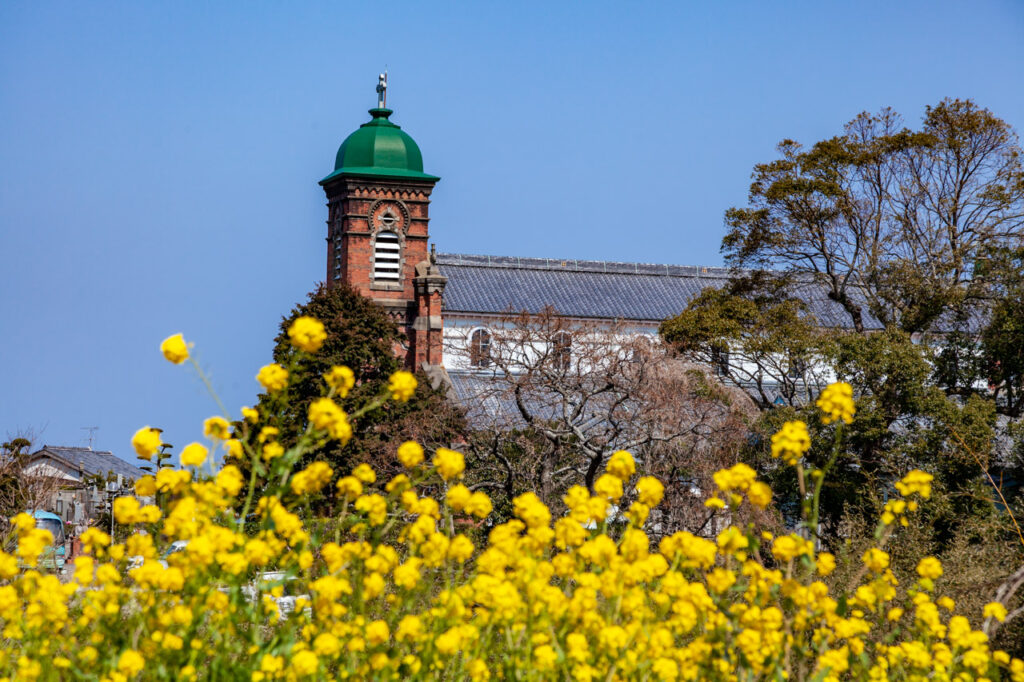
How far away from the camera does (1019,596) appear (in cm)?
1234

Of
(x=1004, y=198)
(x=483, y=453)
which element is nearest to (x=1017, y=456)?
(x=1004, y=198)

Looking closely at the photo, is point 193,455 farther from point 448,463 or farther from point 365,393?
point 365,393

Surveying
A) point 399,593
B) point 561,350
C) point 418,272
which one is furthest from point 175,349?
point 418,272

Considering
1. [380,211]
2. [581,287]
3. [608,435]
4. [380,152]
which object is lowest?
[608,435]

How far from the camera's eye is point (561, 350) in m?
27.5

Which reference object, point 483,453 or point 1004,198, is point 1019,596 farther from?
point 1004,198

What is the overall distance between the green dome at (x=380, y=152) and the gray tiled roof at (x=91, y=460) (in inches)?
619

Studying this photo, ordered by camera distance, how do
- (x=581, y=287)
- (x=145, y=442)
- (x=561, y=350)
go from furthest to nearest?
(x=581, y=287), (x=561, y=350), (x=145, y=442)

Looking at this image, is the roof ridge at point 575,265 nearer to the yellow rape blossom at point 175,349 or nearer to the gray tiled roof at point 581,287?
the gray tiled roof at point 581,287

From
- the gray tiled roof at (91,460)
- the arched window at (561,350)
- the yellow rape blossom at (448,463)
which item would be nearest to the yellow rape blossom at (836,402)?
the yellow rape blossom at (448,463)

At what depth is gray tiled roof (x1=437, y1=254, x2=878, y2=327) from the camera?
166 feet

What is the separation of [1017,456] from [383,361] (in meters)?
16.2

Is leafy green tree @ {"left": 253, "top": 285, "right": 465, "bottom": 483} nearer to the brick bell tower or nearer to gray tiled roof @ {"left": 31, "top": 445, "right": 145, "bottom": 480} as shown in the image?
the brick bell tower

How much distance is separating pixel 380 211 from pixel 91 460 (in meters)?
18.6
